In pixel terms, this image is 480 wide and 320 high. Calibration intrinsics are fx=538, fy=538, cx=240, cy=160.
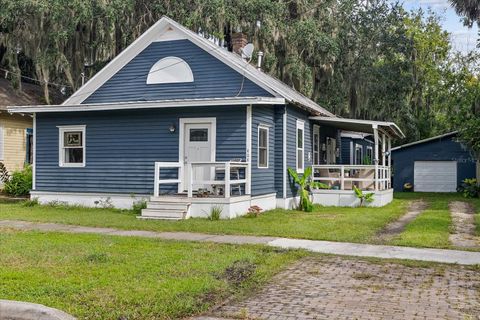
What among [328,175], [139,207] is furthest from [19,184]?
[328,175]

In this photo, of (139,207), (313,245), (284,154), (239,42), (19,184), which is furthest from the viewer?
(239,42)

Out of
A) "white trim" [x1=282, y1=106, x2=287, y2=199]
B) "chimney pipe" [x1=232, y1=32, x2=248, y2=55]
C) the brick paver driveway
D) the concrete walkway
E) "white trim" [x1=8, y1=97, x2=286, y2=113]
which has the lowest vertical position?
the brick paver driveway

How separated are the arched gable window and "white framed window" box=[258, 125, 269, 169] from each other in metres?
2.84

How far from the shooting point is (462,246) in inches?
386

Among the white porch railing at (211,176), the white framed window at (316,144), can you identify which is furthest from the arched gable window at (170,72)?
the white framed window at (316,144)

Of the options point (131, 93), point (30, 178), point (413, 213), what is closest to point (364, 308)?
point (413, 213)

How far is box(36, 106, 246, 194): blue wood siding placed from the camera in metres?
15.0

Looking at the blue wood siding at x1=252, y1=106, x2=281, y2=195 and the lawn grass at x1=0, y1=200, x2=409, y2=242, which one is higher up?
the blue wood siding at x1=252, y1=106, x2=281, y2=195

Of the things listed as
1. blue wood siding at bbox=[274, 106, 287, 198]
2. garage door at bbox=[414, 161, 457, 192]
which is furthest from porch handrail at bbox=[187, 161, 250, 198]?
garage door at bbox=[414, 161, 457, 192]

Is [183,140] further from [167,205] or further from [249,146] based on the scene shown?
[167,205]

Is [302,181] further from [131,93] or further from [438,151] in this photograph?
[438,151]

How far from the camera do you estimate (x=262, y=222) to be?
42.1 ft

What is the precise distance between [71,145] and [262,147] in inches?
235

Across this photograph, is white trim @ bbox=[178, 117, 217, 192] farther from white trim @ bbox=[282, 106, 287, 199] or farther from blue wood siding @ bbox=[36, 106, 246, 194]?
white trim @ bbox=[282, 106, 287, 199]
